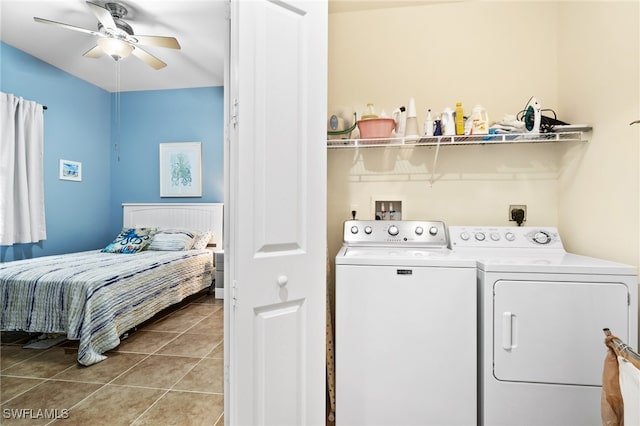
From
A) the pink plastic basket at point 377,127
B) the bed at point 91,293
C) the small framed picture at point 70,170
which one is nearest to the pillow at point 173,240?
the bed at point 91,293

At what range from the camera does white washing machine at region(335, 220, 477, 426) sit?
144 cm

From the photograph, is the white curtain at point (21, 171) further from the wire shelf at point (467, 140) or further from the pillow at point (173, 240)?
the wire shelf at point (467, 140)

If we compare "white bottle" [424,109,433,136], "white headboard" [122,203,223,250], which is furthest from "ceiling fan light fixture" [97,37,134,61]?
"white bottle" [424,109,433,136]

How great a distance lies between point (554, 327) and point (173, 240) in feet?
13.4

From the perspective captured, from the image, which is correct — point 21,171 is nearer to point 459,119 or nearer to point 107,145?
point 107,145

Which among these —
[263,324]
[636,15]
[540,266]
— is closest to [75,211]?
[263,324]

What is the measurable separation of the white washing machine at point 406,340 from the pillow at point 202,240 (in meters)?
3.31

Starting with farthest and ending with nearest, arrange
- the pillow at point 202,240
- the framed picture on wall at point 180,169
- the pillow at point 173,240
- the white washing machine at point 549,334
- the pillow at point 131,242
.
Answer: the framed picture on wall at point 180,169, the pillow at point 202,240, the pillow at point 173,240, the pillow at point 131,242, the white washing machine at point 549,334

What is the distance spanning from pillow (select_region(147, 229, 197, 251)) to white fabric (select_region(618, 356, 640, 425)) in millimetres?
4158

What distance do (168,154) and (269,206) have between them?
4.18m

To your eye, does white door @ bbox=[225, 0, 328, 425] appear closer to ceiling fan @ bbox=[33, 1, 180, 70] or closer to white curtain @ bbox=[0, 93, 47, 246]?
ceiling fan @ bbox=[33, 1, 180, 70]

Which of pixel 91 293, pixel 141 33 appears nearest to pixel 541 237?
pixel 91 293

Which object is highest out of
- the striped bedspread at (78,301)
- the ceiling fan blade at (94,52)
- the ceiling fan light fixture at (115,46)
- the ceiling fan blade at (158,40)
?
the ceiling fan blade at (94,52)

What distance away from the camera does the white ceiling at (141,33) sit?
279 cm
